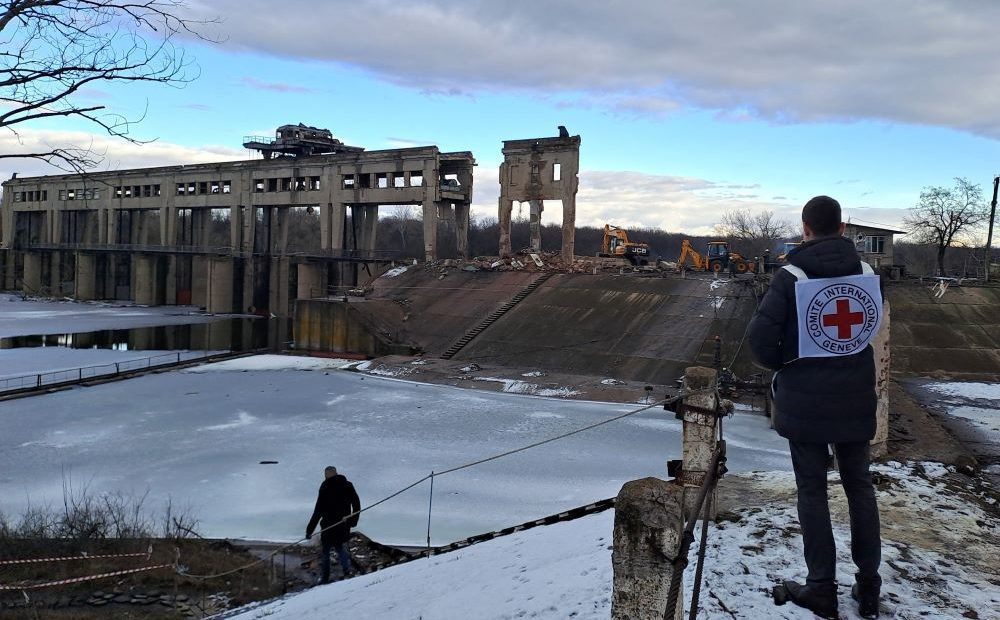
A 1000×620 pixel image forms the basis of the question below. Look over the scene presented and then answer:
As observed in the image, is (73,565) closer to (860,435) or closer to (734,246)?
(860,435)

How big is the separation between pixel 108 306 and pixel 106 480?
6040 cm

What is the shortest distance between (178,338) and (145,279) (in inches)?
1257

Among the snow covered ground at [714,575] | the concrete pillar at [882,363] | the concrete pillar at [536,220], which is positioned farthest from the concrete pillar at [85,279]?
the concrete pillar at [882,363]

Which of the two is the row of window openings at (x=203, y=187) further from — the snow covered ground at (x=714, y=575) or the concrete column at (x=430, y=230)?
the snow covered ground at (x=714, y=575)

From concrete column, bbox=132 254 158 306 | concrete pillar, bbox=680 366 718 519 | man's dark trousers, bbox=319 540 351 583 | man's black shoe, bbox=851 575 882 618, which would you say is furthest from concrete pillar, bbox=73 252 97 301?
man's black shoe, bbox=851 575 882 618

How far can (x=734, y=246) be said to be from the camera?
97.6 metres

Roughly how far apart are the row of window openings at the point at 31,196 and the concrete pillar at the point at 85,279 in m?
13.8

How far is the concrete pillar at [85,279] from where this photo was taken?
73250 mm

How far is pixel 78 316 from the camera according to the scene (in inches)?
2092

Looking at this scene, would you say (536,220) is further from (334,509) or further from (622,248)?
(334,509)

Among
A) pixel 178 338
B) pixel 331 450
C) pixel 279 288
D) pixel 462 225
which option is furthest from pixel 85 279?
pixel 331 450

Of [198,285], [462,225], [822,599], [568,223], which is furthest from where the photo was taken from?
[198,285]

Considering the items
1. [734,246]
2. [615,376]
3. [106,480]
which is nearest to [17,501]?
[106,480]

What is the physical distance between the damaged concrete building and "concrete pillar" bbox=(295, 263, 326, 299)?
0.27 feet
